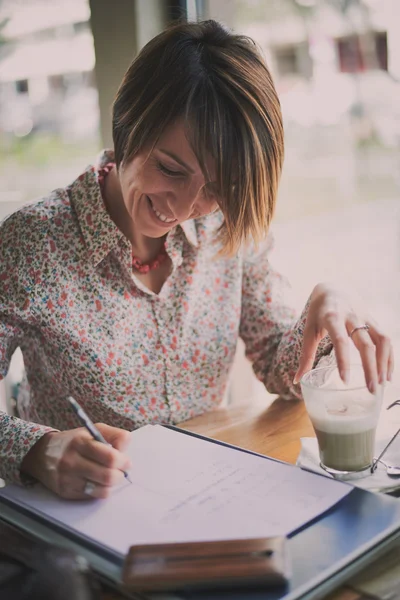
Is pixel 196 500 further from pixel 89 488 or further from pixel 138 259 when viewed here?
pixel 138 259

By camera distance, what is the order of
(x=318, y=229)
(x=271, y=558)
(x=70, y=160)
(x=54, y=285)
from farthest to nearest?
(x=70, y=160) → (x=318, y=229) → (x=54, y=285) → (x=271, y=558)

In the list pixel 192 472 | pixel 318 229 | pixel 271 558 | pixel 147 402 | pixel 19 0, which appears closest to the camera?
pixel 271 558

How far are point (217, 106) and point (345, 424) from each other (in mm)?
524

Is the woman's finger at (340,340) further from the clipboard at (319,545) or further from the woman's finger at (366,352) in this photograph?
the clipboard at (319,545)

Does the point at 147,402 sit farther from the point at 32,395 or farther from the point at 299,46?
the point at 299,46

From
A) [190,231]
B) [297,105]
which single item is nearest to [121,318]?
[190,231]

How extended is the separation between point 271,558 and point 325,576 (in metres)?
0.06

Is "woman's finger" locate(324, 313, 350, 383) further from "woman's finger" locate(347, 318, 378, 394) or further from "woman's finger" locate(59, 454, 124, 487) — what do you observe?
"woman's finger" locate(59, 454, 124, 487)

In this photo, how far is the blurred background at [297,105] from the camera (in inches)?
77.6

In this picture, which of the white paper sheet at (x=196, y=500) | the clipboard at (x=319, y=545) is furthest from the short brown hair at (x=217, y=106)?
the clipboard at (x=319, y=545)

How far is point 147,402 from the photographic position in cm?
143

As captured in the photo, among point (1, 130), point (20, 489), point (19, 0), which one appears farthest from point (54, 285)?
point (1, 130)

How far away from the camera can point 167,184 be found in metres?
1.19

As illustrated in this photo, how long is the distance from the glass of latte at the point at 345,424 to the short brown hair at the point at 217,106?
14.4 inches
